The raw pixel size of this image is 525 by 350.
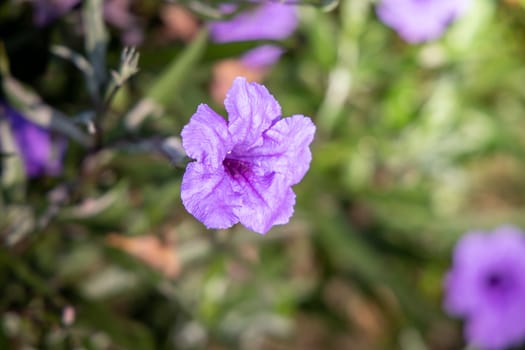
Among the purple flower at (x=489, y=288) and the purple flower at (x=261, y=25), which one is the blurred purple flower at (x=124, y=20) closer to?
the purple flower at (x=261, y=25)

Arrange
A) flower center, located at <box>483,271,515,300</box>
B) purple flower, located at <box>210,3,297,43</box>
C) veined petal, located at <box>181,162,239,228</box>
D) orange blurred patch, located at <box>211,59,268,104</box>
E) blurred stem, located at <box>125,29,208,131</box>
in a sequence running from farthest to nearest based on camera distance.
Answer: flower center, located at <box>483,271,515,300</box> < orange blurred patch, located at <box>211,59,268,104</box> < purple flower, located at <box>210,3,297,43</box> < blurred stem, located at <box>125,29,208,131</box> < veined petal, located at <box>181,162,239,228</box>

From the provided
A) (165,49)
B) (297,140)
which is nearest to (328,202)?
(165,49)

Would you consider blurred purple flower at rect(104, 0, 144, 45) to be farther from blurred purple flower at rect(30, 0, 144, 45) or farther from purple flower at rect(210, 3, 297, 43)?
purple flower at rect(210, 3, 297, 43)

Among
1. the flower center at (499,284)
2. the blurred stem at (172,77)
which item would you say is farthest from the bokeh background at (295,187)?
the flower center at (499,284)

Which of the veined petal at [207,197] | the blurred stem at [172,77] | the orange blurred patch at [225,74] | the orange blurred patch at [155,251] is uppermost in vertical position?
the veined petal at [207,197]

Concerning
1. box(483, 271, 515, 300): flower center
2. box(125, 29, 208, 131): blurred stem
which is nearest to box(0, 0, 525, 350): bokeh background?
box(125, 29, 208, 131): blurred stem

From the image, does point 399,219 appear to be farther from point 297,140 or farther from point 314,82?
point 297,140

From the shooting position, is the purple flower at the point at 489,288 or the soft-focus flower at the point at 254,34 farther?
the purple flower at the point at 489,288
